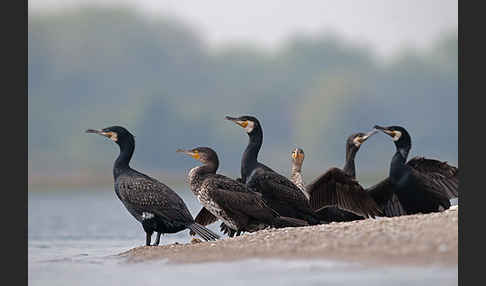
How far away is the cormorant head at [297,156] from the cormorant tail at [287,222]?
906 millimetres

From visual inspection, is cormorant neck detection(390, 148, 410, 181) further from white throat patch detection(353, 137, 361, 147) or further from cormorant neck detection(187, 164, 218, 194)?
cormorant neck detection(187, 164, 218, 194)

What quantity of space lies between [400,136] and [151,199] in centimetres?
319

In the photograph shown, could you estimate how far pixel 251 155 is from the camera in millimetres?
12406

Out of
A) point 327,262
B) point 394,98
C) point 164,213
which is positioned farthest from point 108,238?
point 327,262

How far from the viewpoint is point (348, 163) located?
1312 cm

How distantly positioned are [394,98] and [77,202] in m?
10.3

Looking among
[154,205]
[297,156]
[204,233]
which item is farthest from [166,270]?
[297,156]

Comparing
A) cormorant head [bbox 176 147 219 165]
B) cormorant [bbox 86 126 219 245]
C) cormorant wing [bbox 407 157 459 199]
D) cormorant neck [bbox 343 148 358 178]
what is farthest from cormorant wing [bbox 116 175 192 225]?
cormorant wing [bbox 407 157 459 199]

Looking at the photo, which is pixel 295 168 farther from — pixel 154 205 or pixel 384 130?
pixel 154 205

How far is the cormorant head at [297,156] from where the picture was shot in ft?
41.5

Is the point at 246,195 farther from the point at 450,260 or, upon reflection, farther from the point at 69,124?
the point at 69,124

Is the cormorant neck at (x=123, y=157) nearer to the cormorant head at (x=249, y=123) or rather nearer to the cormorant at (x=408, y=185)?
the cormorant head at (x=249, y=123)

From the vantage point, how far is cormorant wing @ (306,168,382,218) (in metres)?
12.3

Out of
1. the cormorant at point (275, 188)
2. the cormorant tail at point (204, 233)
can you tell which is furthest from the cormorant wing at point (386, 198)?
the cormorant tail at point (204, 233)
